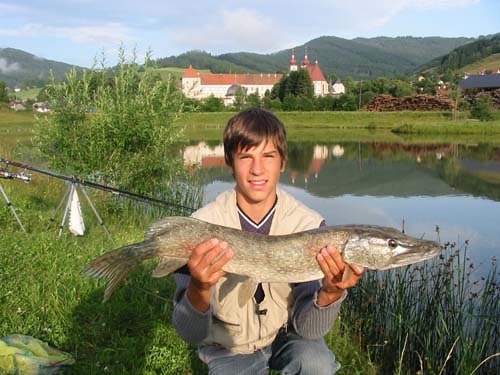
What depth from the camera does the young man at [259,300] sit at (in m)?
2.77

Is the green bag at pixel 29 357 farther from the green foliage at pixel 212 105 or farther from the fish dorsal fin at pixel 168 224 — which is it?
the green foliage at pixel 212 105

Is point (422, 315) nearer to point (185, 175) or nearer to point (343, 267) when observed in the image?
point (343, 267)

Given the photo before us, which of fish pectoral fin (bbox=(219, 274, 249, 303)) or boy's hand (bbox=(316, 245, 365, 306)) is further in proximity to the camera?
fish pectoral fin (bbox=(219, 274, 249, 303))

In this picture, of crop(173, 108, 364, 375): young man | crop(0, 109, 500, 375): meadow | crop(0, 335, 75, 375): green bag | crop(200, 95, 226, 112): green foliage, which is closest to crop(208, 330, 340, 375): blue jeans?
crop(173, 108, 364, 375): young man

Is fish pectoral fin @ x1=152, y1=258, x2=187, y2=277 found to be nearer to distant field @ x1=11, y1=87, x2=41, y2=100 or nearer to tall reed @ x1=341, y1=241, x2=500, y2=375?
tall reed @ x1=341, y1=241, x2=500, y2=375

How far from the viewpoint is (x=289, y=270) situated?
8.79 ft

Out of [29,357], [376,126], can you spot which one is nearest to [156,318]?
[29,357]

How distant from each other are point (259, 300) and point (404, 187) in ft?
54.9

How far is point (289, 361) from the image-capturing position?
2867mm

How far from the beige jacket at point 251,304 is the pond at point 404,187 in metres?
3.08

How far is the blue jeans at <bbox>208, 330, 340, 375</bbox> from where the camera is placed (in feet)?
9.25

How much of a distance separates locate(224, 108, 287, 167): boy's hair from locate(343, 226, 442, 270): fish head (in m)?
0.76

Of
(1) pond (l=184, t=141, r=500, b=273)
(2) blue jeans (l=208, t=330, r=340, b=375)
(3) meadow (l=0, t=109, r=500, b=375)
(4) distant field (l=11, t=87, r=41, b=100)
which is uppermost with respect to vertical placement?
(4) distant field (l=11, t=87, r=41, b=100)

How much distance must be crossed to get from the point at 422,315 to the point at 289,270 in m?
3.23
